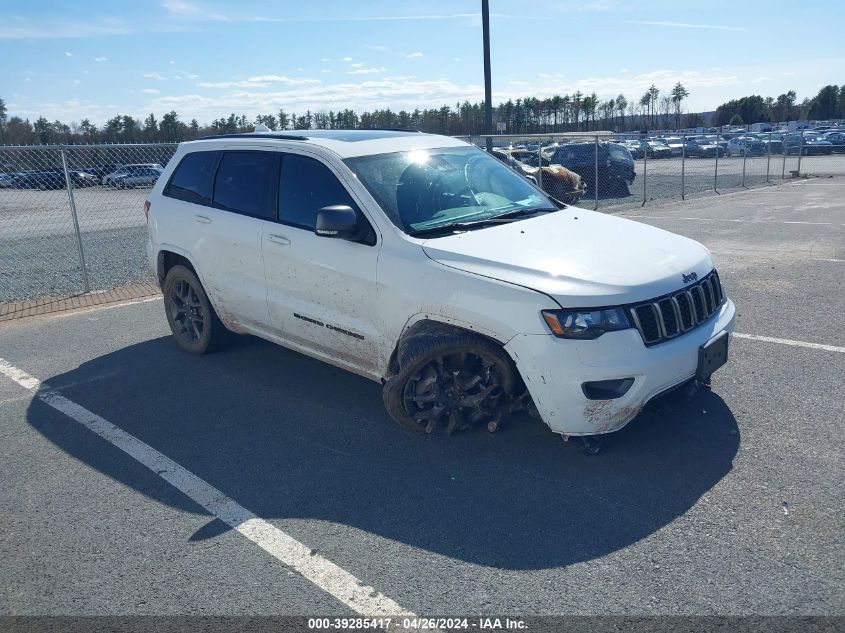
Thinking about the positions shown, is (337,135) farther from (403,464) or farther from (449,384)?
(403,464)

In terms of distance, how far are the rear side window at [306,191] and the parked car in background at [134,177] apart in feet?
19.0

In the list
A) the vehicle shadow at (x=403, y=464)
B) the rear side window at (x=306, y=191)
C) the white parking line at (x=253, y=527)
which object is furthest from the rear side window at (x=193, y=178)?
the white parking line at (x=253, y=527)

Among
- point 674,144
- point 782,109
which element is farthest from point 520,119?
point 782,109

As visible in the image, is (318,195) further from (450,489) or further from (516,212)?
(450,489)

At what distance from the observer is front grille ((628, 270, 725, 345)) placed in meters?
3.94

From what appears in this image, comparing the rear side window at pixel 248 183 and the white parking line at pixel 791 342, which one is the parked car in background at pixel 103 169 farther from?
the white parking line at pixel 791 342

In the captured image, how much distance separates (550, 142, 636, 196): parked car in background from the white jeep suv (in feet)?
48.0

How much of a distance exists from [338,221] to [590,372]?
1.80 meters

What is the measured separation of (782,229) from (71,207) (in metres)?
11.3

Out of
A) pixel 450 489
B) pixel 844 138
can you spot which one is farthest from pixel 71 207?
pixel 844 138

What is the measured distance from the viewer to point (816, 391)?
5.00 metres

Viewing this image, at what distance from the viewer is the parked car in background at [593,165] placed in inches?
774

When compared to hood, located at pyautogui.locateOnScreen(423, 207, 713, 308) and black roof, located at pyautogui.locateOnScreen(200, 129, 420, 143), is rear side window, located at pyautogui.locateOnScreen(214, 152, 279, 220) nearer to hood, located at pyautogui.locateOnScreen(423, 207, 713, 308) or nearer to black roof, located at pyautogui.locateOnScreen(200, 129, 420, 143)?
black roof, located at pyautogui.locateOnScreen(200, 129, 420, 143)

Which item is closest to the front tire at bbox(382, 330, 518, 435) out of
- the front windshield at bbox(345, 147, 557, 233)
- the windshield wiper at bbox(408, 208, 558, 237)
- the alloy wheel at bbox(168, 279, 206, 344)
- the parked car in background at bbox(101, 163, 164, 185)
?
the windshield wiper at bbox(408, 208, 558, 237)
